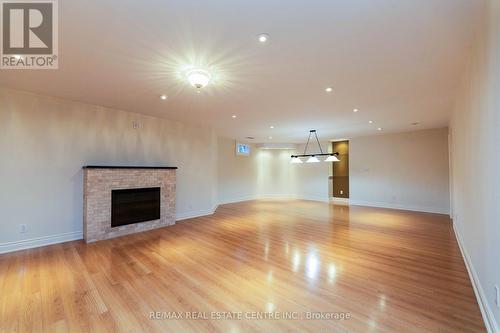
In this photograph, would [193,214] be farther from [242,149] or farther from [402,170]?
[402,170]

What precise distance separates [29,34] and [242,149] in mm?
8082

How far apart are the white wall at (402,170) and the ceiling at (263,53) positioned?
9.69 feet

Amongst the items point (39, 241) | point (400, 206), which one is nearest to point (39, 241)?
point (39, 241)

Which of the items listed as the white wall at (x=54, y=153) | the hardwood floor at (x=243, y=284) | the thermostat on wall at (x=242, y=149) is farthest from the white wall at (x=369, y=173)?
the white wall at (x=54, y=153)

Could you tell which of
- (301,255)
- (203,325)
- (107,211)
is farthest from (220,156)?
(203,325)

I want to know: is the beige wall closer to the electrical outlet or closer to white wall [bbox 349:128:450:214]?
white wall [bbox 349:128:450:214]

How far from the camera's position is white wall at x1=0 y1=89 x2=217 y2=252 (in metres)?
3.78

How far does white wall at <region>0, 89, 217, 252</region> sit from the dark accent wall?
24.6 ft

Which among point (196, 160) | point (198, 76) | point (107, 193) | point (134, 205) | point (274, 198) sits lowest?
point (274, 198)

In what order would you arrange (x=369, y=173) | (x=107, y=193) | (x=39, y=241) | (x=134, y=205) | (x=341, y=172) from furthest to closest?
(x=341, y=172)
(x=369, y=173)
(x=134, y=205)
(x=107, y=193)
(x=39, y=241)

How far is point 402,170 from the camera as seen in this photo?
775cm

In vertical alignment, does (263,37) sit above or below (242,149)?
above

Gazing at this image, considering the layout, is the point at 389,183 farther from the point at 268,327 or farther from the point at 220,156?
the point at 268,327

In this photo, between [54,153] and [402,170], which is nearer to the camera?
[54,153]
